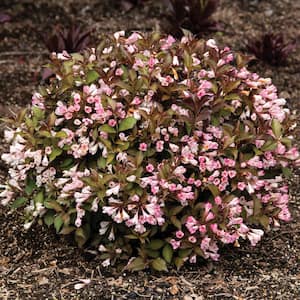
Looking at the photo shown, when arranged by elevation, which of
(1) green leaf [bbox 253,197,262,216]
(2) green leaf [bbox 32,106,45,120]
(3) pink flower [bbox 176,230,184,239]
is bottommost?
(3) pink flower [bbox 176,230,184,239]

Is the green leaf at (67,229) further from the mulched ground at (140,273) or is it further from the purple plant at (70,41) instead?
the purple plant at (70,41)

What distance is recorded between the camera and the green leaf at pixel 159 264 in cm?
353

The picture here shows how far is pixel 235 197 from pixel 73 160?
768mm

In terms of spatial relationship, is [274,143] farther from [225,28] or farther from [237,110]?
[225,28]

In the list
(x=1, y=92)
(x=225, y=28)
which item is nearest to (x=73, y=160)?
(x=1, y=92)

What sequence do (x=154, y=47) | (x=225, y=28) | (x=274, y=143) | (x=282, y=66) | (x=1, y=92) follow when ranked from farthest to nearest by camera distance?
(x=225, y=28), (x=282, y=66), (x=1, y=92), (x=154, y=47), (x=274, y=143)

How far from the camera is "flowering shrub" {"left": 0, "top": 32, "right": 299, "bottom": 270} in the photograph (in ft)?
11.3

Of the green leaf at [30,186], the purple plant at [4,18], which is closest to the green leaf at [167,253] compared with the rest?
the green leaf at [30,186]

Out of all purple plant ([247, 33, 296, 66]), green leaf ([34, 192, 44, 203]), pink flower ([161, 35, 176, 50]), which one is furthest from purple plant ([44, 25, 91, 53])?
green leaf ([34, 192, 44, 203])

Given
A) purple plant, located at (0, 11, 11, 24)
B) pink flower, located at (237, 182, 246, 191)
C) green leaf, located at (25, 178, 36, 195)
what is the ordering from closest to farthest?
pink flower, located at (237, 182, 246, 191), green leaf, located at (25, 178, 36, 195), purple plant, located at (0, 11, 11, 24)

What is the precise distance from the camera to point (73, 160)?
11.8 ft

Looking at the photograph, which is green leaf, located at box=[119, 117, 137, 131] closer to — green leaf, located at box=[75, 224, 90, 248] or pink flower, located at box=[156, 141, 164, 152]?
pink flower, located at box=[156, 141, 164, 152]

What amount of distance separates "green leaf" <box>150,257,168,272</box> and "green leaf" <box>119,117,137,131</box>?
63 centimetres

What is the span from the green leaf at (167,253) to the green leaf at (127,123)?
586 millimetres
